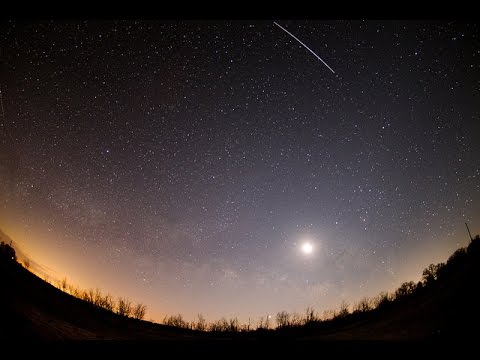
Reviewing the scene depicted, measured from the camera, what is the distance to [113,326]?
450cm

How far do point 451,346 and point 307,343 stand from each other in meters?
0.64

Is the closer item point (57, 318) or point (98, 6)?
point (98, 6)

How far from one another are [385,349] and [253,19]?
1.66 meters

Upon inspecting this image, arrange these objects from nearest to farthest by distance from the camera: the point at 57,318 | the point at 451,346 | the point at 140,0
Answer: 1. the point at 140,0
2. the point at 451,346
3. the point at 57,318

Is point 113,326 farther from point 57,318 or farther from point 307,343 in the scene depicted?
point 307,343

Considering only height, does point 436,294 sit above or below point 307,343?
above

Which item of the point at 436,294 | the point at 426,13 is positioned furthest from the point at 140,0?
the point at 436,294

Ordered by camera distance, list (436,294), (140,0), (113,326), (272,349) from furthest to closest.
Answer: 1. (113,326)
2. (436,294)
3. (272,349)
4. (140,0)

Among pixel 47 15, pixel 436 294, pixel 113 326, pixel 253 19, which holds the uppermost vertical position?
pixel 253 19

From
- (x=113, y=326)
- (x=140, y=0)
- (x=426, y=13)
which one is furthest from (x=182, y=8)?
(x=113, y=326)

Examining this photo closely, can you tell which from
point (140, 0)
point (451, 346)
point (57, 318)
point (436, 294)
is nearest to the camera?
point (140, 0)

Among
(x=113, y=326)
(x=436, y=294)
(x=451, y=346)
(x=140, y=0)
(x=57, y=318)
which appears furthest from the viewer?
(x=113, y=326)

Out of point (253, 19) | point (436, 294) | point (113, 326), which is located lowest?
point (113, 326)

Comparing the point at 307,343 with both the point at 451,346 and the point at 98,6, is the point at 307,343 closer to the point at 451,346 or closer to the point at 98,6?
the point at 451,346
